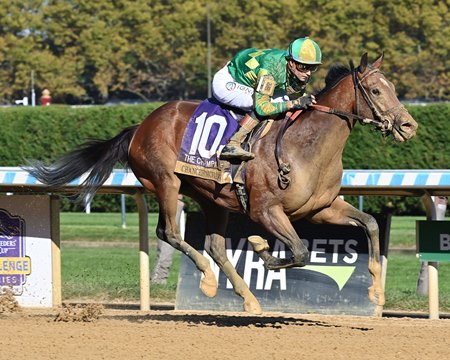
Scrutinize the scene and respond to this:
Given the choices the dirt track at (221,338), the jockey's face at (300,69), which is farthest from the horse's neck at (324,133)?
the dirt track at (221,338)

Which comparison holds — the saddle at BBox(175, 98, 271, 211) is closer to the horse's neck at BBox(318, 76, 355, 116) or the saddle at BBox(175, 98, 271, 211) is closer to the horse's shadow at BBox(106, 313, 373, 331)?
the horse's neck at BBox(318, 76, 355, 116)

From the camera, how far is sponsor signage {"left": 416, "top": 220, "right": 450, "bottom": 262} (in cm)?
897

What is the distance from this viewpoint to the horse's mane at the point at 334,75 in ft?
25.8

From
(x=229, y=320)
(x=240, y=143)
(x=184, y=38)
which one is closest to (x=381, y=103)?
(x=240, y=143)

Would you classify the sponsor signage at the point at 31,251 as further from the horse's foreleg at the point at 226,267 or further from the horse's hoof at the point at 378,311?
the horse's hoof at the point at 378,311

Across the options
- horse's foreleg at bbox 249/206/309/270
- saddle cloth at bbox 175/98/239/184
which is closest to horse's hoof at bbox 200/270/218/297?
horse's foreleg at bbox 249/206/309/270

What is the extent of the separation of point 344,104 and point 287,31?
2935 cm

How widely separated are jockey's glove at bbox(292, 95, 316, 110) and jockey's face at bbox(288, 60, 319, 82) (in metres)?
0.22

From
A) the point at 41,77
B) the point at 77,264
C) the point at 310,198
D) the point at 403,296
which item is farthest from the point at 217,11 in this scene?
the point at 310,198

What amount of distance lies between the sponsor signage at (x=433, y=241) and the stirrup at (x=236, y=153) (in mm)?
2130

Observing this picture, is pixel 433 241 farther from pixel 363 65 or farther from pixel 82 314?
pixel 82 314

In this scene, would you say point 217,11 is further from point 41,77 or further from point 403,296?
point 403,296

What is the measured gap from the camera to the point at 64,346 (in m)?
6.69

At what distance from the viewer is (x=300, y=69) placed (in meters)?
7.81
